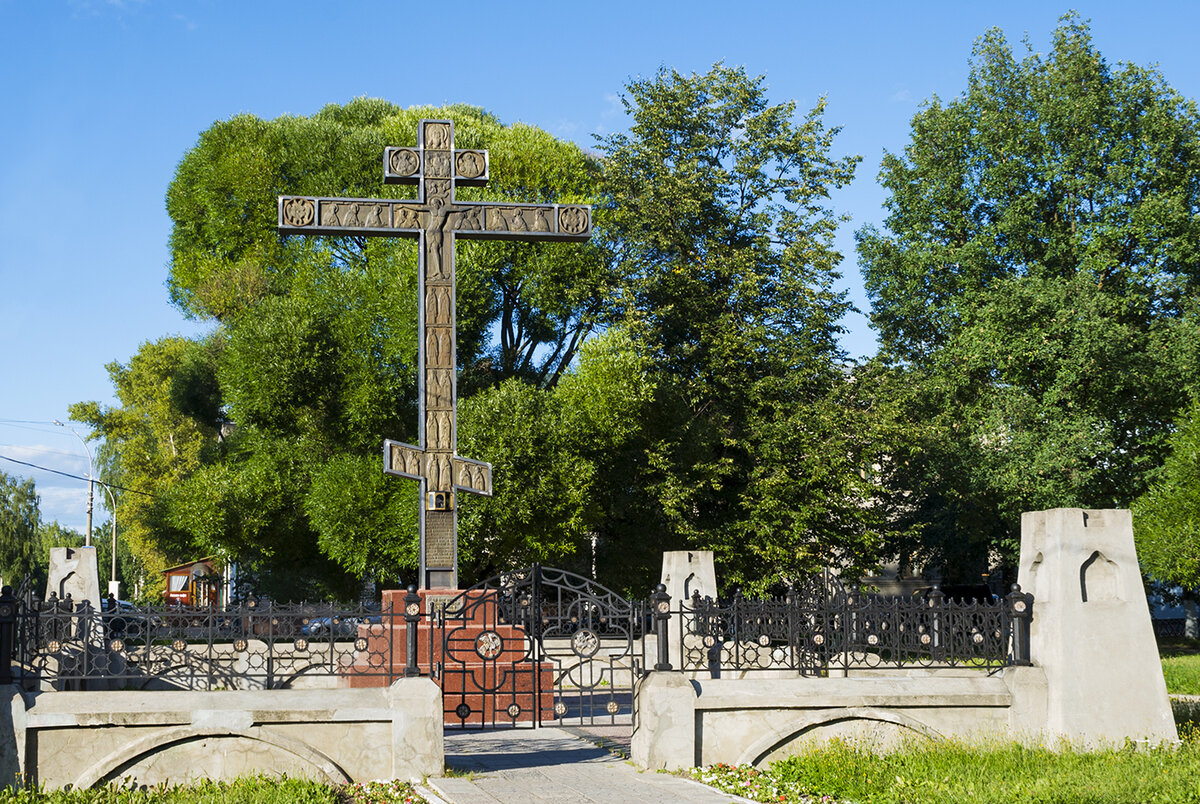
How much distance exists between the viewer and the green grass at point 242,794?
837cm

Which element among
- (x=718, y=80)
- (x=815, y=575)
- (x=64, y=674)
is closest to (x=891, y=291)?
(x=718, y=80)

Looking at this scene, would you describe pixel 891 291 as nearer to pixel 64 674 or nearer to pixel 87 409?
pixel 64 674

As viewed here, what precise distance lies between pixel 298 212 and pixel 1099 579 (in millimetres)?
10864

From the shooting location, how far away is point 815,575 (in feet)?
87.0

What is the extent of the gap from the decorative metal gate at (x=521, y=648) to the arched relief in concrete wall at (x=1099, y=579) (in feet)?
14.2

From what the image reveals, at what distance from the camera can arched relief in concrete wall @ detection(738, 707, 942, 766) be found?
10180mm

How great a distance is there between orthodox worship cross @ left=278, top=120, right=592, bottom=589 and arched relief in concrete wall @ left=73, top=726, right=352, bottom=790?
4449mm

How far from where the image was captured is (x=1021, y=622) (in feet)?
35.6

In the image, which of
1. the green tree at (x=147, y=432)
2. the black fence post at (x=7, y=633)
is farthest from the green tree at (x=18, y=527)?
the black fence post at (x=7, y=633)

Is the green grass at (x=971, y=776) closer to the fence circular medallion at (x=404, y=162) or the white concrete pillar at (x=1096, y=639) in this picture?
the white concrete pillar at (x=1096, y=639)

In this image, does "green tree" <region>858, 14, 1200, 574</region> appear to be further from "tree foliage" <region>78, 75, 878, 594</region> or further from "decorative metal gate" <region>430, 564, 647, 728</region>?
"decorative metal gate" <region>430, 564, 647, 728</region>

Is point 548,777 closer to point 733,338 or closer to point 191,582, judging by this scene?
point 733,338

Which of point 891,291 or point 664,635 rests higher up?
point 891,291

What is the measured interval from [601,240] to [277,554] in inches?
461
